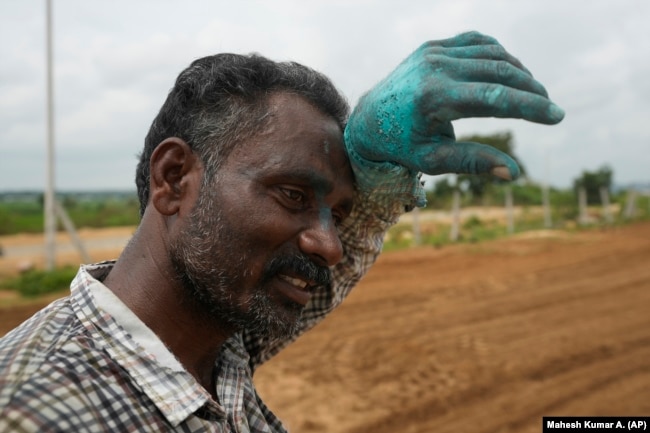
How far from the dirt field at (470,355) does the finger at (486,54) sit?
3.96 metres

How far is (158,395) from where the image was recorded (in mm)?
1292

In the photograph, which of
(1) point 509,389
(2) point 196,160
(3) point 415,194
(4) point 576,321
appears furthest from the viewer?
(4) point 576,321

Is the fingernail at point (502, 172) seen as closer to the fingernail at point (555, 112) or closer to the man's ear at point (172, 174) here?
the fingernail at point (555, 112)

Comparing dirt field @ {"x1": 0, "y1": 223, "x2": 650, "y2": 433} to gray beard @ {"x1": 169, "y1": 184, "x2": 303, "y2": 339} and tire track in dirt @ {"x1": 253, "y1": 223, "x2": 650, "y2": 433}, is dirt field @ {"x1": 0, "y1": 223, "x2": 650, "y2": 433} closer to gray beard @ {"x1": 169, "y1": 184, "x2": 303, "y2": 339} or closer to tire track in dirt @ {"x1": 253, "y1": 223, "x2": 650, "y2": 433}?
tire track in dirt @ {"x1": 253, "y1": 223, "x2": 650, "y2": 433}

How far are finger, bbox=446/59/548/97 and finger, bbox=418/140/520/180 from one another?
0.50ft

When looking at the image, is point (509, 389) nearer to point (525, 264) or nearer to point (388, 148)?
point (388, 148)

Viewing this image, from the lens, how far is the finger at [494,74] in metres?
1.29

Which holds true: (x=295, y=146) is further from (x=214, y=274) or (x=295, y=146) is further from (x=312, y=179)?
(x=214, y=274)

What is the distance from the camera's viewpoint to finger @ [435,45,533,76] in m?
1.36

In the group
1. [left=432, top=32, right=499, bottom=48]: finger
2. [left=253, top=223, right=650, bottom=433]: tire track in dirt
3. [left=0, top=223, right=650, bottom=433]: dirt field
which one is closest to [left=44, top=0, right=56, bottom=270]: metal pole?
[left=0, top=223, right=650, bottom=433]: dirt field

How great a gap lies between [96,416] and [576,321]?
24.6ft

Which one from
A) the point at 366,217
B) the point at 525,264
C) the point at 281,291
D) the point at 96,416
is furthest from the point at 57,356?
the point at 525,264
